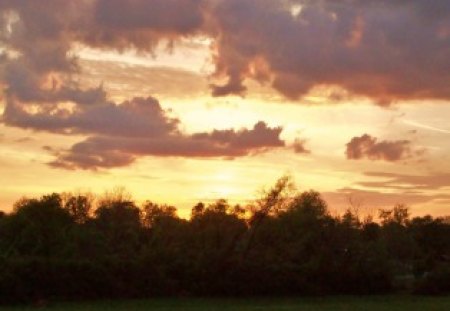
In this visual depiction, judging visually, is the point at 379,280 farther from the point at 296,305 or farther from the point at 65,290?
the point at 65,290

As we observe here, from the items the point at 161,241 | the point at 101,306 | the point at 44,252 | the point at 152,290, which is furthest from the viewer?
the point at 161,241

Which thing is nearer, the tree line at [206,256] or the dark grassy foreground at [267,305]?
the dark grassy foreground at [267,305]

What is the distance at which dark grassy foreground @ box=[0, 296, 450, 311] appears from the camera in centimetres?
4038

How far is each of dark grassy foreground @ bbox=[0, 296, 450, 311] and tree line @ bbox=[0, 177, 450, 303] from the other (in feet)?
6.95

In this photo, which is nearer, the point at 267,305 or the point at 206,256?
the point at 267,305

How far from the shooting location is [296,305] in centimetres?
4331

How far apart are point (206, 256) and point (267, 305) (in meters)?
7.73

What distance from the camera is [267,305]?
142 feet

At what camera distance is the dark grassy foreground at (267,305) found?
40.4m

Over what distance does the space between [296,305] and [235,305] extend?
11.0ft

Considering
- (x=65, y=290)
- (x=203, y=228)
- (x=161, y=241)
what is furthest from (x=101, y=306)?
(x=203, y=228)

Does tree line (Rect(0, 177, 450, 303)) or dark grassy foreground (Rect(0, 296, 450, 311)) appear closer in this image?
dark grassy foreground (Rect(0, 296, 450, 311))

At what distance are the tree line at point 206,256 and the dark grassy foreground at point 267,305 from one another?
212 centimetres

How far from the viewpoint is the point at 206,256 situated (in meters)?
50.0
